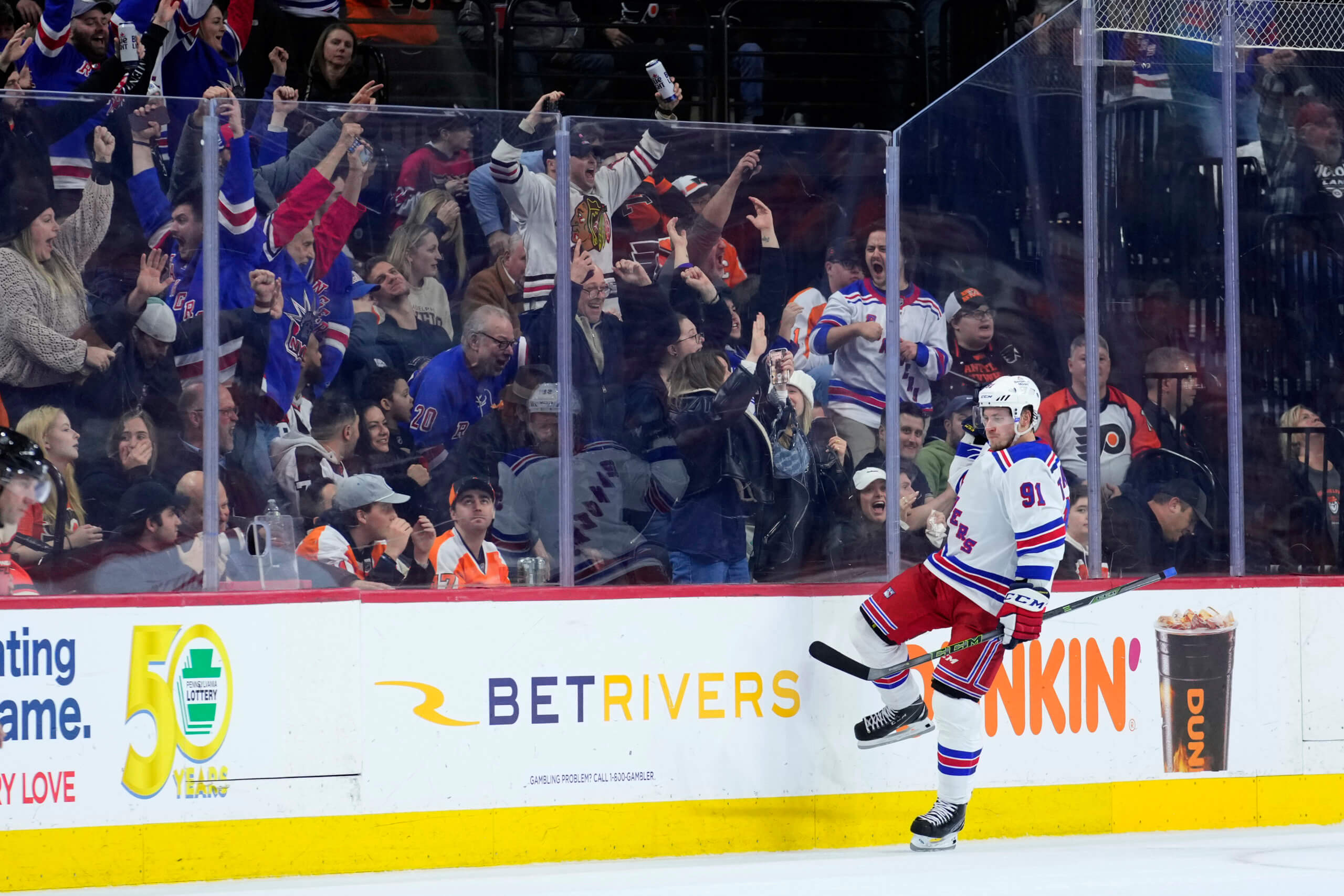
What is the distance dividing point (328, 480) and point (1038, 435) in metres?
2.43

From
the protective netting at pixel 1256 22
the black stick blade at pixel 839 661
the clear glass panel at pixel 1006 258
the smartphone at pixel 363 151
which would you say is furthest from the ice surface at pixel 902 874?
the protective netting at pixel 1256 22

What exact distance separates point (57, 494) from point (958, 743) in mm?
2783

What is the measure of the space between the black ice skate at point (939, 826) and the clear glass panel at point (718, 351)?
2.74 feet

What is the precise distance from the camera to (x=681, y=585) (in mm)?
4859

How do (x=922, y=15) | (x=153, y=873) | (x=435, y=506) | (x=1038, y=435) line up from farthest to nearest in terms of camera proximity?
(x=922, y=15) → (x=1038, y=435) → (x=435, y=506) → (x=153, y=873)

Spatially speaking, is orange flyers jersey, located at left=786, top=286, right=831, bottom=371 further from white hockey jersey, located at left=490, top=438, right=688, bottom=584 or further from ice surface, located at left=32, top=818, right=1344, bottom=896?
ice surface, located at left=32, top=818, right=1344, bottom=896

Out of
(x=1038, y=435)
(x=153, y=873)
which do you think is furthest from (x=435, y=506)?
(x=1038, y=435)

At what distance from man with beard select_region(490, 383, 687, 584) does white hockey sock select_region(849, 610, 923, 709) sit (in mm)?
646

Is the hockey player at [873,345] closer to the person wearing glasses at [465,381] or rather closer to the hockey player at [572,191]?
the hockey player at [572,191]

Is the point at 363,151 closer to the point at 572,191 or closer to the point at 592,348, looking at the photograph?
the point at 572,191

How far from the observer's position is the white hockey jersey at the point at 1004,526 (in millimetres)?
4574

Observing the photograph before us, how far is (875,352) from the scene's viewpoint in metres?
5.13

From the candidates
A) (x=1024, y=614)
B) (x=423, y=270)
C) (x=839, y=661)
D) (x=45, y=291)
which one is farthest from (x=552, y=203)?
(x=1024, y=614)

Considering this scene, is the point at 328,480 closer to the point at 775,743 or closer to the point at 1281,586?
the point at 775,743
